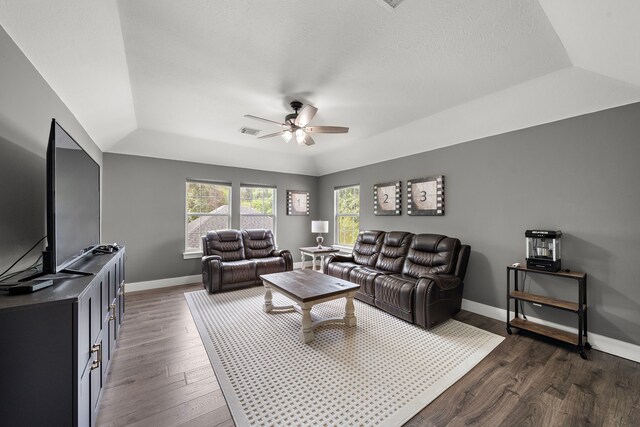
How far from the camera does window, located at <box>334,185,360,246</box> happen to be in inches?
226

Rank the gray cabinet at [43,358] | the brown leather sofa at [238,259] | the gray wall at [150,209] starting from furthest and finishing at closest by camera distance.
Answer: the gray wall at [150,209] < the brown leather sofa at [238,259] < the gray cabinet at [43,358]

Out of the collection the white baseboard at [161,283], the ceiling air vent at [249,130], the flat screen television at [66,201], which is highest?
the ceiling air vent at [249,130]

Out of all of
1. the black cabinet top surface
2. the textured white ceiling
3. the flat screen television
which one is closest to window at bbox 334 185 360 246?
the textured white ceiling

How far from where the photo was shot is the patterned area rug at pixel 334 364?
5.77 ft

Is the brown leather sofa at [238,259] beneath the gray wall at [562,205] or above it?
beneath

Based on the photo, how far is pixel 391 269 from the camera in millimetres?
3967

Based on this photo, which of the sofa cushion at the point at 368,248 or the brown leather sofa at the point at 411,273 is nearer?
the brown leather sofa at the point at 411,273

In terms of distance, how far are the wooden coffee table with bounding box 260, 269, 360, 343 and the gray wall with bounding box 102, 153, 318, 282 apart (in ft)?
8.25

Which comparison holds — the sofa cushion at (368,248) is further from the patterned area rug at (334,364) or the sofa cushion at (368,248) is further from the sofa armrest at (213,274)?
the sofa armrest at (213,274)

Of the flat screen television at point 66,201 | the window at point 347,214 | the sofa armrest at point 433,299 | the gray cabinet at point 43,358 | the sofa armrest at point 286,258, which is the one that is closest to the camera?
the gray cabinet at point 43,358

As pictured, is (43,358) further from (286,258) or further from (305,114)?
(286,258)

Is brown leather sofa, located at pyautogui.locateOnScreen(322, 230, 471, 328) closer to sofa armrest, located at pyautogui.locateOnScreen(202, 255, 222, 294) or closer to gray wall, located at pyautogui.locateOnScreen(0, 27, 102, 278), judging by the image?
sofa armrest, located at pyautogui.locateOnScreen(202, 255, 222, 294)

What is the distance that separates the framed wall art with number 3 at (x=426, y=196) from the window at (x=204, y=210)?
3695 mm

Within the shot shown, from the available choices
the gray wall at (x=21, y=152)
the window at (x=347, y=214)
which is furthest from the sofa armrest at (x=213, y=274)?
the window at (x=347, y=214)
